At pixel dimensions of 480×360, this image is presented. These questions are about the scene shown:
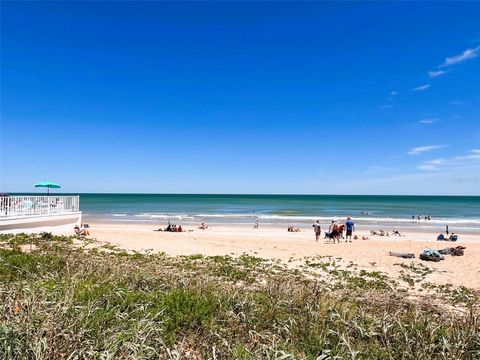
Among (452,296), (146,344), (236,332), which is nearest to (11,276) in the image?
(146,344)

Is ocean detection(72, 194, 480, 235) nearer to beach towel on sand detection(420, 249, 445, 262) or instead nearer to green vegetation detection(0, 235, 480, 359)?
beach towel on sand detection(420, 249, 445, 262)

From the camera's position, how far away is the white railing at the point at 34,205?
1552 centimetres

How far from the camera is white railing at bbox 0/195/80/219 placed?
1552cm

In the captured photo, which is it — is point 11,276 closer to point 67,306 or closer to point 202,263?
point 67,306

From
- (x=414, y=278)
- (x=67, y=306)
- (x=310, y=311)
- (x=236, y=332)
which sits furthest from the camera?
(x=414, y=278)

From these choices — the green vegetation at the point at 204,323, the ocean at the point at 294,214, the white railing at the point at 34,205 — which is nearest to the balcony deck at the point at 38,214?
the white railing at the point at 34,205

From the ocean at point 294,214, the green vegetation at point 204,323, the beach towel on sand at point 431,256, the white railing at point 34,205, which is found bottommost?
the ocean at point 294,214

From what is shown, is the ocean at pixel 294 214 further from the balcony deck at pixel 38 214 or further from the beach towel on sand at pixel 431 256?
the beach towel on sand at pixel 431 256

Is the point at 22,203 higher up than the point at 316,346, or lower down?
higher up

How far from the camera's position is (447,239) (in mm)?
23312

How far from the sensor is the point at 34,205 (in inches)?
682

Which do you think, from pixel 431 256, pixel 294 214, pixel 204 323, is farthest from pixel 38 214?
pixel 294 214

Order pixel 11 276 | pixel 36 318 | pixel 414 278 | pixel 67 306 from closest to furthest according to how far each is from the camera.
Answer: pixel 36 318 → pixel 67 306 → pixel 11 276 → pixel 414 278

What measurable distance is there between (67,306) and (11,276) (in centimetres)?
304
